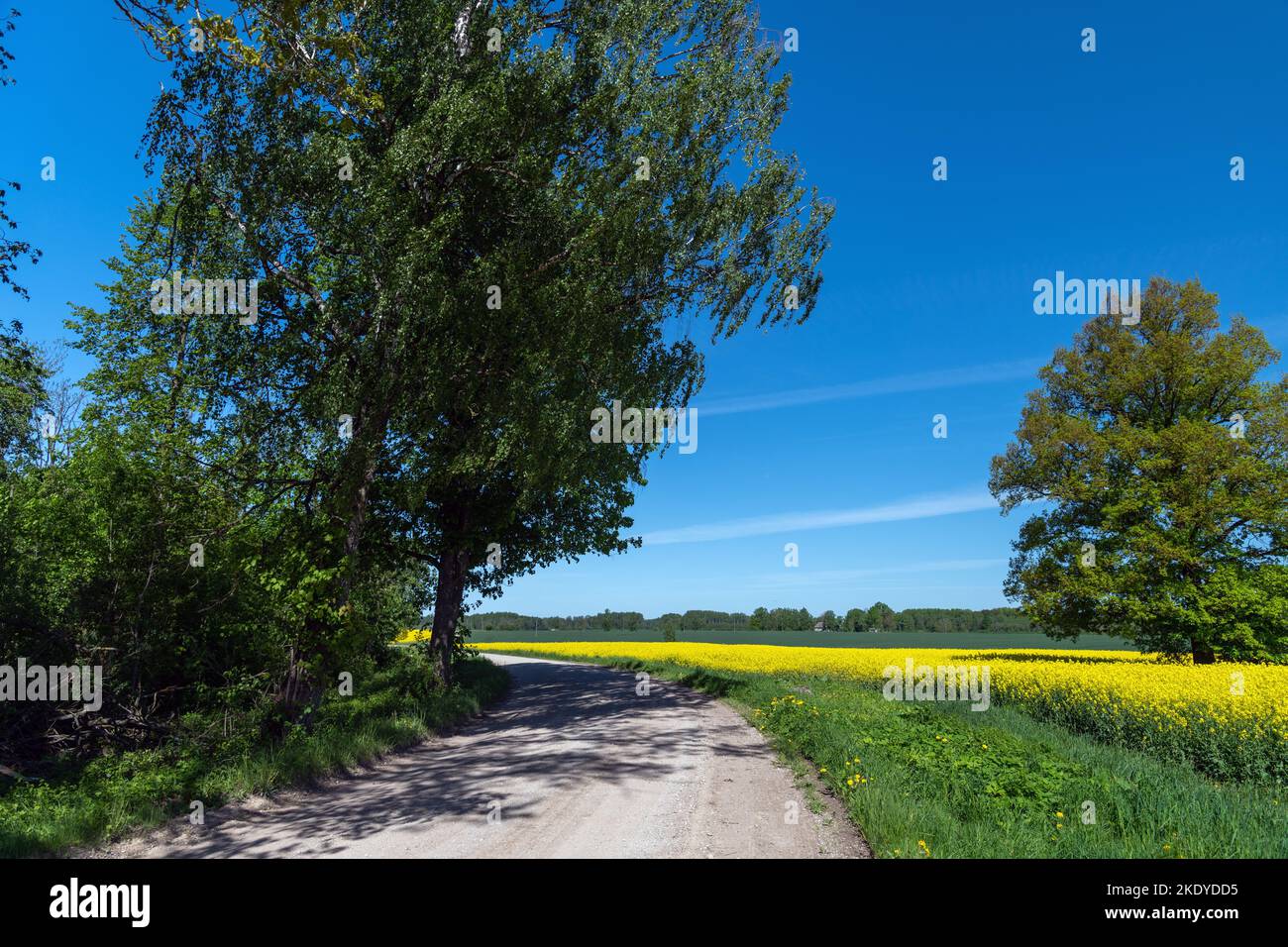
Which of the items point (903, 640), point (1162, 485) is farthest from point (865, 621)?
point (1162, 485)

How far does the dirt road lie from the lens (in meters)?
6.03

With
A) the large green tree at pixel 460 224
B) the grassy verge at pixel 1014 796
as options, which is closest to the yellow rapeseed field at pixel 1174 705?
the grassy verge at pixel 1014 796

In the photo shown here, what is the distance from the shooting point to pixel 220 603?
1183 cm

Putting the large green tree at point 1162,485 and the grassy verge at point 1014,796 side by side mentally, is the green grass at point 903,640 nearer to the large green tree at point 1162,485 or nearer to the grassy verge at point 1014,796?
the large green tree at point 1162,485

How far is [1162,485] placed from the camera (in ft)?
79.5

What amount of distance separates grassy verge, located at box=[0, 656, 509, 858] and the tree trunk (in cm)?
449

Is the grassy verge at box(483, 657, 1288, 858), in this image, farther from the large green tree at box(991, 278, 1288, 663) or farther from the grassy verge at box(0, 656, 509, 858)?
the large green tree at box(991, 278, 1288, 663)

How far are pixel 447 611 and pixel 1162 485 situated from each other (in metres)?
27.2

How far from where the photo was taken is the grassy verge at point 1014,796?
5.64 meters

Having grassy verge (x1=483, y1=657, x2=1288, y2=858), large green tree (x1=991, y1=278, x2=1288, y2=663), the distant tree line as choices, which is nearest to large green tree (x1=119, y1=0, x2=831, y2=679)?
grassy verge (x1=483, y1=657, x2=1288, y2=858)

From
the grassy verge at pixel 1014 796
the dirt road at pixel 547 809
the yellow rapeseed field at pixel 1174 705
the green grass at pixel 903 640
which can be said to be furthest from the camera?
the green grass at pixel 903 640

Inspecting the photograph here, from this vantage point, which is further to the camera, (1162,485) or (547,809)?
(1162,485)

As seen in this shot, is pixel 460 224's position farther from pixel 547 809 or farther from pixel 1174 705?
pixel 1174 705

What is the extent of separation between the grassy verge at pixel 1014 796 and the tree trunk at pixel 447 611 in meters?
10.7
